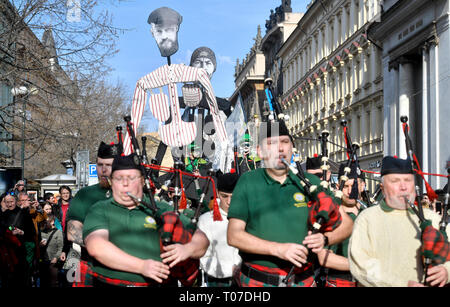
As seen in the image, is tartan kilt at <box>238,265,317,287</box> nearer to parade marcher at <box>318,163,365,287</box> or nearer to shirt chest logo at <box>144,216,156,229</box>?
parade marcher at <box>318,163,365,287</box>

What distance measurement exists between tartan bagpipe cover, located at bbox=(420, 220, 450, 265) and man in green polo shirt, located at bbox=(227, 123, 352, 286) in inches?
26.0

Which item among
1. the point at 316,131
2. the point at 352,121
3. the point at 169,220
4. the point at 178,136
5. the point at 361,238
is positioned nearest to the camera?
the point at 169,220

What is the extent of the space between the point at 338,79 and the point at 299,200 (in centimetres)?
3752

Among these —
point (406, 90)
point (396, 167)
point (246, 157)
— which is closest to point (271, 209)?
point (396, 167)

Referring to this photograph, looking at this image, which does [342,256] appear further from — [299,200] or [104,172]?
[104,172]

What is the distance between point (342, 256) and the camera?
5.46 metres

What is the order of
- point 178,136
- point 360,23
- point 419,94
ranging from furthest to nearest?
point 360,23
point 419,94
point 178,136

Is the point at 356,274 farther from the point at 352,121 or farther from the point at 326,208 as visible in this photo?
the point at 352,121

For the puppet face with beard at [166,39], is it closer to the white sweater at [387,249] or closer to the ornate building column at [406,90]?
the white sweater at [387,249]

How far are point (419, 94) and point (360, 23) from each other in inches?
354

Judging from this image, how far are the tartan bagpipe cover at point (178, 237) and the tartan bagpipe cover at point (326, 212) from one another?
2.68ft

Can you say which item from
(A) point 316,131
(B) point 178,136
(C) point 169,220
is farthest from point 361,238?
(A) point 316,131

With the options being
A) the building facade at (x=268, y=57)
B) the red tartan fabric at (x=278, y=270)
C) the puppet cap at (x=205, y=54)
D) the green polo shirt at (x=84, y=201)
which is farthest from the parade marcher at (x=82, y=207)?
the building facade at (x=268, y=57)
